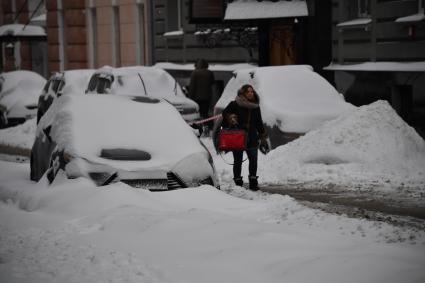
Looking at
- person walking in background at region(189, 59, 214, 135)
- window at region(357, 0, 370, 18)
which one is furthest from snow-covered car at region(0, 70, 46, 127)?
window at region(357, 0, 370, 18)

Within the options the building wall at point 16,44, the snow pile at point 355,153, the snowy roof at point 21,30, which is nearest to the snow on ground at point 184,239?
the snow pile at point 355,153

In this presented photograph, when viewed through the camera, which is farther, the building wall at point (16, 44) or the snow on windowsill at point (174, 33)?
the building wall at point (16, 44)

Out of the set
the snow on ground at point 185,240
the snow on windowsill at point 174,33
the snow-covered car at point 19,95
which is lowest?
the snow-covered car at point 19,95

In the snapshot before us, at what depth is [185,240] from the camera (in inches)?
329

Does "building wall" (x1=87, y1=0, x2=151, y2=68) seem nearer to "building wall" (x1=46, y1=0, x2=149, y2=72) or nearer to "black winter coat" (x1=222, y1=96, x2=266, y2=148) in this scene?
"building wall" (x1=46, y1=0, x2=149, y2=72)

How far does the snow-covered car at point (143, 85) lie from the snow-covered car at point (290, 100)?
192 cm

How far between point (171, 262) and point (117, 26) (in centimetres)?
2767

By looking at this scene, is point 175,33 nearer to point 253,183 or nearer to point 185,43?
point 185,43

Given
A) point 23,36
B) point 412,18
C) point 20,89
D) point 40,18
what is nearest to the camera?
point 412,18

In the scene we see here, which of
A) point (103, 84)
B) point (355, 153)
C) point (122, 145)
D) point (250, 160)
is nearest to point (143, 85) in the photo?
point (103, 84)

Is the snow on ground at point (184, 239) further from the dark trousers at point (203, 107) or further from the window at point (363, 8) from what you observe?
the dark trousers at point (203, 107)

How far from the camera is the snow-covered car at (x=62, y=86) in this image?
2214cm

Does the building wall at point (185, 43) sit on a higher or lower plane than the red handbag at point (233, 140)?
higher

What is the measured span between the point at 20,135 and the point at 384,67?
9.39 metres
